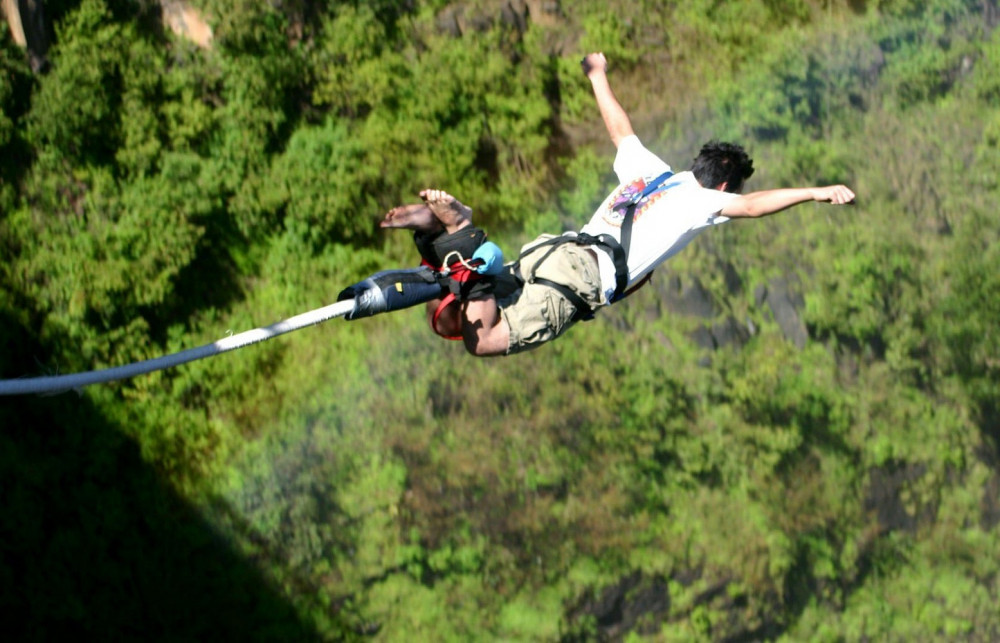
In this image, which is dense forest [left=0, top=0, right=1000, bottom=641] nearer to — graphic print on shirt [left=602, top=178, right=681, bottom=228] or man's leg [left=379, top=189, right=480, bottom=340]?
graphic print on shirt [left=602, top=178, right=681, bottom=228]

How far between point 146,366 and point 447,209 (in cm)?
102

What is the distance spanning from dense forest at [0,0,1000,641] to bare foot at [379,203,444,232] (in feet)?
12.0

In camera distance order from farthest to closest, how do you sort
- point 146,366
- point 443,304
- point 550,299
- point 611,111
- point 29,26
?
point 29,26
point 611,111
point 550,299
point 443,304
point 146,366

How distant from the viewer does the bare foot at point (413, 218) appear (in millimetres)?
2945

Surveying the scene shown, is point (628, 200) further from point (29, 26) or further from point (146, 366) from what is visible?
point (29, 26)

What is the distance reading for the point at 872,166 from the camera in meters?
8.23

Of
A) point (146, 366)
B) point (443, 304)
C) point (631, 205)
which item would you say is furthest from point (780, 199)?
point (146, 366)

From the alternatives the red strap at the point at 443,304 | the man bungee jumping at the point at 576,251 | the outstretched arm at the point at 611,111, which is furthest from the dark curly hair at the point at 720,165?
the red strap at the point at 443,304

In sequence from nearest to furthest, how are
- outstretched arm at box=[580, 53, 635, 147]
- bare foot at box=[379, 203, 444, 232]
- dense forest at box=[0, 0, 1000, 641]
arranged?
1. bare foot at box=[379, 203, 444, 232]
2. outstretched arm at box=[580, 53, 635, 147]
3. dense forest at box=[0, 0, 1000, 641]

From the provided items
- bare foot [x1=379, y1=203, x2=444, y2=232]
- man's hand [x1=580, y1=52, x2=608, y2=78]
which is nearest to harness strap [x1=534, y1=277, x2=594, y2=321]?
bare foot [x1=379, y1=203, x2=444, y2=232]

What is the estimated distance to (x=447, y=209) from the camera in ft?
9.80

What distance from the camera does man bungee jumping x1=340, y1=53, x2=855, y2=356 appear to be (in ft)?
10.0

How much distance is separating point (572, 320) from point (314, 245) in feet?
12.2

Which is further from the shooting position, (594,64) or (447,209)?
(594,64)
